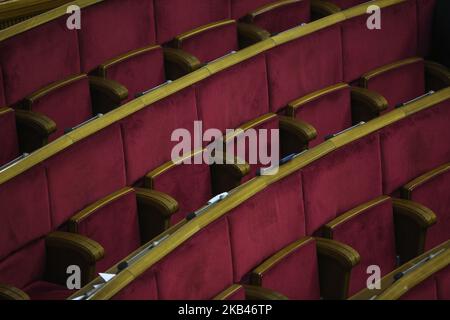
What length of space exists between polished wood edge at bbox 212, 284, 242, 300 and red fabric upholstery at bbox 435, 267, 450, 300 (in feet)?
0.34

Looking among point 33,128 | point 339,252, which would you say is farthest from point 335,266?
point 33,128

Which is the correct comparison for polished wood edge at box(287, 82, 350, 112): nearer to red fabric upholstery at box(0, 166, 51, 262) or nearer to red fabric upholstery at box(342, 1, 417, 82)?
red fabric upholstery at box(342, 1, 417, 82)

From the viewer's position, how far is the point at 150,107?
590mm

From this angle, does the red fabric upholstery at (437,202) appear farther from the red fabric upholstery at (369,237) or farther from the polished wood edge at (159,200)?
the polished wood edge at (159,200)

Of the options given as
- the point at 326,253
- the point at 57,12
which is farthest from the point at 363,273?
the point at 57,12

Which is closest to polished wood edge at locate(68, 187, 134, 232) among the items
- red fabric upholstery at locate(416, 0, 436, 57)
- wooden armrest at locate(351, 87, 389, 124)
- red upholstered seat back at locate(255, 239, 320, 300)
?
red upholstered seat back at locate(255, 239, 320, 300)

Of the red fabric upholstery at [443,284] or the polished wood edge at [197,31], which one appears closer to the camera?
the red fabric upholstery at [443,284]

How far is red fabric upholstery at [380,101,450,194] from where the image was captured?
1.98 ft

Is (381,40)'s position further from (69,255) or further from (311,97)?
(69,255)

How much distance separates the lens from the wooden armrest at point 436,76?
2.44 ft

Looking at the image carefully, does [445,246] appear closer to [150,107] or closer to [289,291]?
[289,291]

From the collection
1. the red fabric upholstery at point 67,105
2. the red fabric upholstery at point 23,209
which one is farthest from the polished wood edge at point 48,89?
the red fabric upholstery at point 23,209

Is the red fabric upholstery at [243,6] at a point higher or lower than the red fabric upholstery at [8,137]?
higher

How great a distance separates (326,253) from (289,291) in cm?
3
